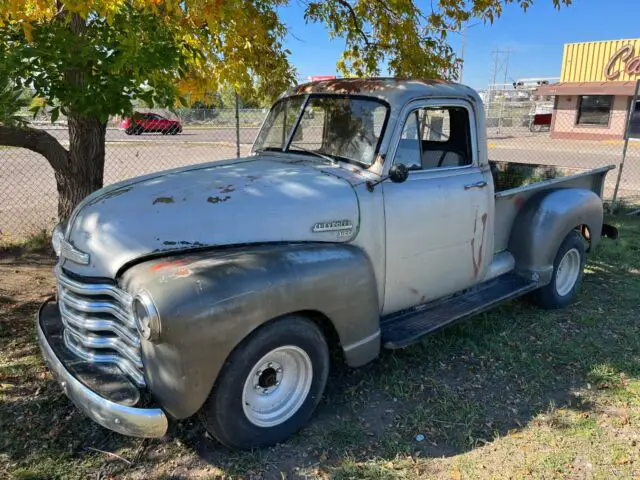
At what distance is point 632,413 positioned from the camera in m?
3.45

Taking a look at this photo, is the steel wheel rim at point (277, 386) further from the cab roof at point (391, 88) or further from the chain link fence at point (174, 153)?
the chain link fence at point (174, 153)

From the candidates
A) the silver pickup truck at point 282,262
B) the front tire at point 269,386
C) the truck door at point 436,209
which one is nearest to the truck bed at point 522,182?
the silver pickup truck at point 282,262

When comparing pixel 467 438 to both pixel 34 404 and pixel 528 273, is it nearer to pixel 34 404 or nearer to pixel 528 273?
pixel 528 273

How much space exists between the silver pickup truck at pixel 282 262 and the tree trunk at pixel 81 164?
2118mm

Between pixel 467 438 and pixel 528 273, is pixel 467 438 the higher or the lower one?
the lower one

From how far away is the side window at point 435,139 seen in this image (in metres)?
3.79

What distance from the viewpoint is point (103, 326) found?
276cm

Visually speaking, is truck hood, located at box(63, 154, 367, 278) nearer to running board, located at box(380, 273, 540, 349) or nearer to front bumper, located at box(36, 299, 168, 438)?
front bumper, located at box(36, 299, 168, 438)

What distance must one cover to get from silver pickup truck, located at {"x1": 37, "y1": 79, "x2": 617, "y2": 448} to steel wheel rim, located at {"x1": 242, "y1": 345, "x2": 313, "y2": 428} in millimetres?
11

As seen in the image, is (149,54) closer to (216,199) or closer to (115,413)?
(216,199)

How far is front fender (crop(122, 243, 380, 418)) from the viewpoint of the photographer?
2.47 m

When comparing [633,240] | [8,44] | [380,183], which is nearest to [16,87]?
[8,44]

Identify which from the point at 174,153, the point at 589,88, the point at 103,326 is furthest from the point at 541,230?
the point at 589,88

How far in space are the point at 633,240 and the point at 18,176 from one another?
43.7 ft
